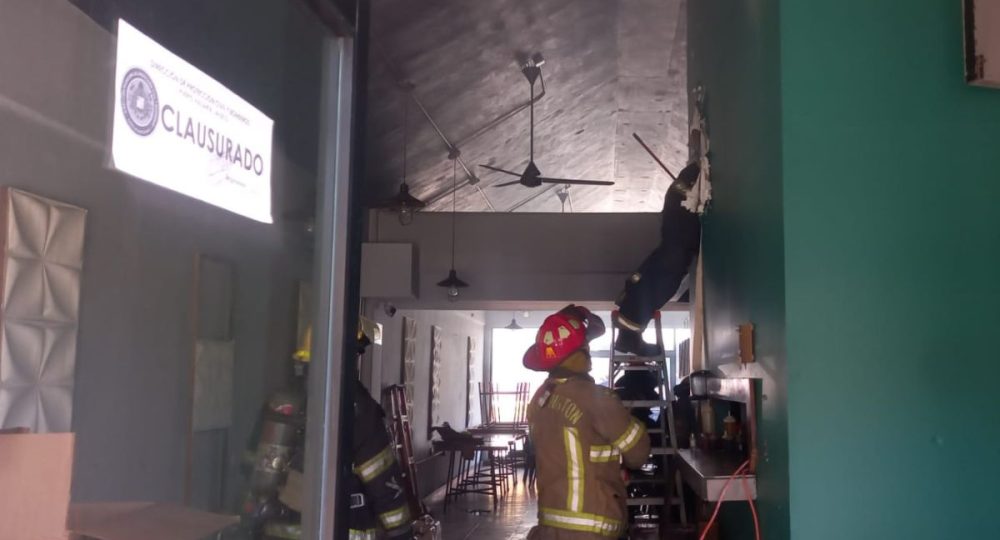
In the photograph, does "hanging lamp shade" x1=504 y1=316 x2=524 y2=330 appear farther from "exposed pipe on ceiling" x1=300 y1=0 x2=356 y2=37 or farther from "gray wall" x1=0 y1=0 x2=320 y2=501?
"exposed pipe on ceiling" x1=300 y1=0 x2=356 y2=37

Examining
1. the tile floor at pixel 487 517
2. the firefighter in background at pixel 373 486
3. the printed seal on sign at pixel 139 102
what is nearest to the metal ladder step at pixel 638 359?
the firefighter in background at pixel 373 486

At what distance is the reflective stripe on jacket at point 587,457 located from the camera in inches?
136

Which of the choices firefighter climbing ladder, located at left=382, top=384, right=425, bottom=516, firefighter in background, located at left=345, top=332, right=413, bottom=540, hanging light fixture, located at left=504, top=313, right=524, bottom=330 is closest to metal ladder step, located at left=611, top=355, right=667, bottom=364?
firefighter in background, located at left=345, top=332, right=413, bottom=540

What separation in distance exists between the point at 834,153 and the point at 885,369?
659mm

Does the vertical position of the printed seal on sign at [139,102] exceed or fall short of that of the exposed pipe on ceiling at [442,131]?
it falls short

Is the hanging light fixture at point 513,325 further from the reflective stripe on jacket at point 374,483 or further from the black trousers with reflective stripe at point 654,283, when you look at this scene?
the reflective stripe on jacket at point 374,483

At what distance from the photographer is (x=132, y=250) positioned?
1.64m

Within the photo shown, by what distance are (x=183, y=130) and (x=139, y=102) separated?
13cm

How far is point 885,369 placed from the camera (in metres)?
2.36

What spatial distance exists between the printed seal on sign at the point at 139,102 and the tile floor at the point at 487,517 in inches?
238

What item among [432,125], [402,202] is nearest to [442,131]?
[432,125]

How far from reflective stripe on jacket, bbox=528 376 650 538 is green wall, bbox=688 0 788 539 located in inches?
19.3

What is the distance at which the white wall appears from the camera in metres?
7.60

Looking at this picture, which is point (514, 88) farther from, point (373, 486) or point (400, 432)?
point (373, 486)
